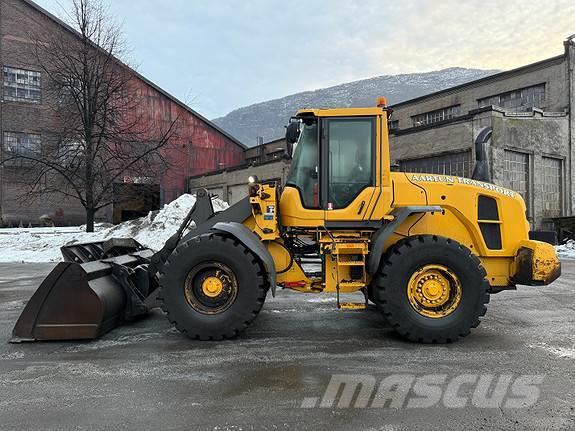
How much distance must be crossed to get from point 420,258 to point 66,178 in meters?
18.3

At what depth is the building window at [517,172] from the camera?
19.8 meters

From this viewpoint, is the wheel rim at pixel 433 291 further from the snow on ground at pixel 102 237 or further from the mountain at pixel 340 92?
the mountain at pixel 340 92

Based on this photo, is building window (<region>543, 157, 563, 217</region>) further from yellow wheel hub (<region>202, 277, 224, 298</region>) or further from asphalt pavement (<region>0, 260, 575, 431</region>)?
yellow wheel hub (<region>202, 277, 224, 298</region>)

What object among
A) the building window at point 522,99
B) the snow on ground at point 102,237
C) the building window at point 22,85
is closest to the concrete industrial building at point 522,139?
the building window at point 522,99

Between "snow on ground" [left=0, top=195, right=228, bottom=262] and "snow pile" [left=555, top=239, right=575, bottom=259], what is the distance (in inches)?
520

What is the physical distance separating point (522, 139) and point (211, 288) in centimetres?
1943

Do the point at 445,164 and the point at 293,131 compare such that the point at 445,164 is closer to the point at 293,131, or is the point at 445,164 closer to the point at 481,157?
the point at 481,157

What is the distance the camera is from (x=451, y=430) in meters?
3.09

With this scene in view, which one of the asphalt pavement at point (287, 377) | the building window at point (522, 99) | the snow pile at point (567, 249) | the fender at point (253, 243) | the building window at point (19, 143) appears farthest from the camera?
the building window at point (19, 143)

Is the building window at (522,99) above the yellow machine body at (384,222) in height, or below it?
above

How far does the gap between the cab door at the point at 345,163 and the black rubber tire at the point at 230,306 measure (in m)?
1.24

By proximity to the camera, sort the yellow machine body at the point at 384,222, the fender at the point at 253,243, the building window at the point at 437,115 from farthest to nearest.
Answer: the building window at the point at 437,115 < the yellow machine body at the point at 384,222 < the fender at the point at 253,243

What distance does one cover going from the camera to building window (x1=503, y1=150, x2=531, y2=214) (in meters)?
19.8

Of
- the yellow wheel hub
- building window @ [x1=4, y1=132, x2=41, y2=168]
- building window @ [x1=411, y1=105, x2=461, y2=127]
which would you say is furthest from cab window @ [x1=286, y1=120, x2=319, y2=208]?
building window @ [x1=4, y1=132, x2=41, y2=168]
